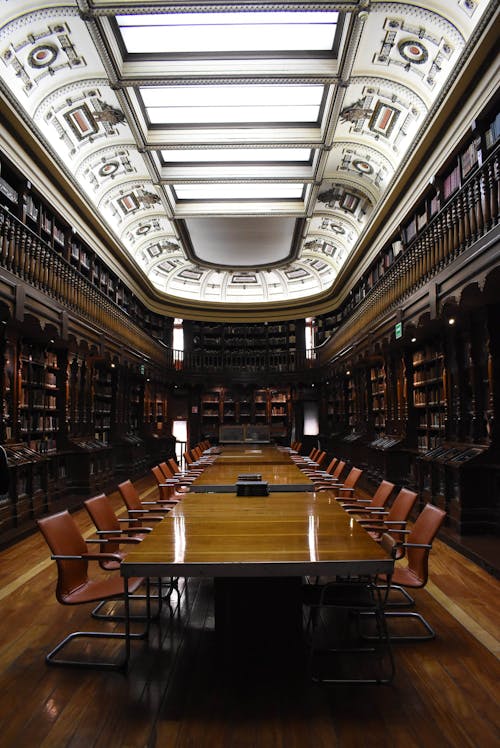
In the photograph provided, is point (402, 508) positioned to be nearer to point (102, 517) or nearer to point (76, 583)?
point (102, 517)

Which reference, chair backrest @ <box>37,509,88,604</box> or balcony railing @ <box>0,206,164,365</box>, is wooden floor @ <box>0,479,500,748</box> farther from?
balcony railing @ <box>0,206,164,365</box>

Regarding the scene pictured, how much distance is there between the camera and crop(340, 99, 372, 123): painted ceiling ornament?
843 centimetres

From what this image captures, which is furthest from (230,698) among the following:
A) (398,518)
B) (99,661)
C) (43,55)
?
(43,55)

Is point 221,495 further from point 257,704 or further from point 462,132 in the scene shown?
point 462,132

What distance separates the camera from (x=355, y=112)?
339 inches

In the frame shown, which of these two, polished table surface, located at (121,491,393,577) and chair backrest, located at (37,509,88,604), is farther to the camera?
chair backrest, located at (37,509,88,604)

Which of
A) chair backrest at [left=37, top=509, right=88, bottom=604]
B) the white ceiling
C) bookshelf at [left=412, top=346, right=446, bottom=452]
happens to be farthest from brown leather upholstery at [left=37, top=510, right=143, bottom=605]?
the white ceiling

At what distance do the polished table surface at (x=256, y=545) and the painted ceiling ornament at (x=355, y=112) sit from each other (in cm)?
723

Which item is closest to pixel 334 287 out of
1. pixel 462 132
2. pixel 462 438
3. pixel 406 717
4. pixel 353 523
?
pixel 462 132

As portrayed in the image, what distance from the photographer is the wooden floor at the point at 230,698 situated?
2.07 meters

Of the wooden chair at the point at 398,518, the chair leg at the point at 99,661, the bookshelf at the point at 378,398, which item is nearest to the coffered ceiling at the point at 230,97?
the bookshelf at the point at 378,398

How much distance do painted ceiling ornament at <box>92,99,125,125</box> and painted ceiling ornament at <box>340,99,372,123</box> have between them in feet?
12.4

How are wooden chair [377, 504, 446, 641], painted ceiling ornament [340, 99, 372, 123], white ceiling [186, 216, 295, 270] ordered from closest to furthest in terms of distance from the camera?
wooden chair [377, 504, 446, 641] → painted ceiling ornament [340, 99, 372, 123] → white ceiling [186, 216, 295, 270]

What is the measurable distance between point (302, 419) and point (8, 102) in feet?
45.4
